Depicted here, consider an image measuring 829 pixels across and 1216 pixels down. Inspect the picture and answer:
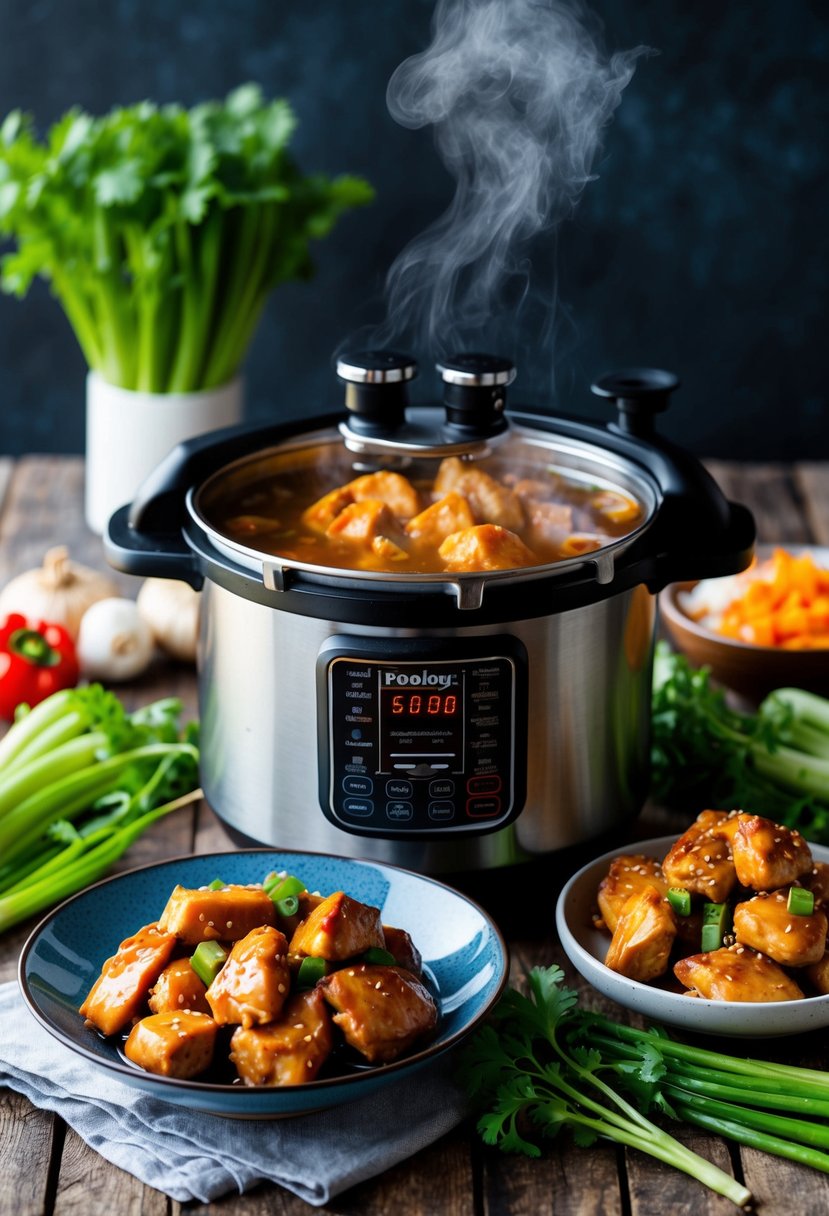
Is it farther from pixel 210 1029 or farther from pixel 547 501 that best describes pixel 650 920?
pixel 547 501

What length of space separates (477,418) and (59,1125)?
112 cm

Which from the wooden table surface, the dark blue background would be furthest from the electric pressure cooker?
the dark blue background

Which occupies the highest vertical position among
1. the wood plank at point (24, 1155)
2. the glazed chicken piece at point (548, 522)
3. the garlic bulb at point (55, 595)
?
the glazed chicken piece at point (548, 522)

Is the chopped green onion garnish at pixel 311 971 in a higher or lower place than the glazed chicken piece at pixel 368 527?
lower

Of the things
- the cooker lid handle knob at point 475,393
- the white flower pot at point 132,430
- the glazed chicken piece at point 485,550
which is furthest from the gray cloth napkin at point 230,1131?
the white flower pot at point 132,430

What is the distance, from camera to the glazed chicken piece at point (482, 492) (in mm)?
2127

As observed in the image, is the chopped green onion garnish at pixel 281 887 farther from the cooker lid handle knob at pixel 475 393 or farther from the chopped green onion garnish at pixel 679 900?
the cooker lid handle knob at pixel 475 393

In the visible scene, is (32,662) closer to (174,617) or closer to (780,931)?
(174,617)

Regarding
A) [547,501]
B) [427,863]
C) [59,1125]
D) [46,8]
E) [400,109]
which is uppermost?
[46,8]

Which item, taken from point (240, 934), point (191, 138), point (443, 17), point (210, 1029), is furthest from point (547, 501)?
point (443, 17)

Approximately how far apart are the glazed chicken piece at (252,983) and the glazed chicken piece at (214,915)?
70 mm

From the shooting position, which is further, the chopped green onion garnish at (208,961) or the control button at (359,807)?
the control button at (359,807)

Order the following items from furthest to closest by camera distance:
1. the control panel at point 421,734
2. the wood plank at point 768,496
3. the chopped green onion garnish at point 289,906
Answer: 1. the wood plank at point 768,496
2. the control panel at point 421,734
3. the chopped green onion garnish at point 289,906

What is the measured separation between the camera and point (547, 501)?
2213mm
